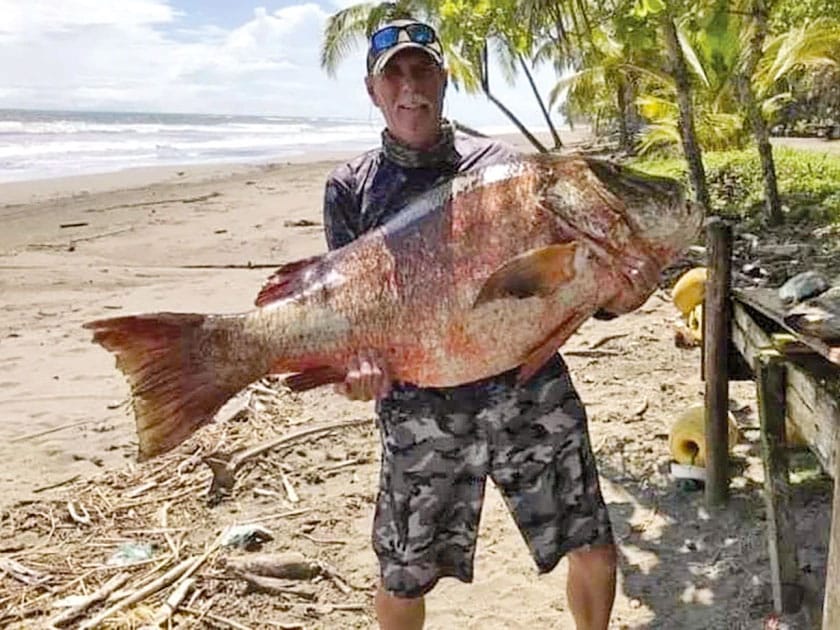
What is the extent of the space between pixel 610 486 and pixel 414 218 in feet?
8.74

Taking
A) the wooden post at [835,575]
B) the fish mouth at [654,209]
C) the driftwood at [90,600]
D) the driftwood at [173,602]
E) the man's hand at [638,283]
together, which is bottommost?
the driftwood at [173,602]

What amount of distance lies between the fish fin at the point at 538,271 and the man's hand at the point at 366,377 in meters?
0.37

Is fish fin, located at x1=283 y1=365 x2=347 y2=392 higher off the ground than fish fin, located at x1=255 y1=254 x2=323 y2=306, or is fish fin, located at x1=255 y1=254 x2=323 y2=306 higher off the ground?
fish fin, located at x1=255 y1=254 x2=323 y2=306

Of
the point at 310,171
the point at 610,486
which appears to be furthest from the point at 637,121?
the point at 610,486

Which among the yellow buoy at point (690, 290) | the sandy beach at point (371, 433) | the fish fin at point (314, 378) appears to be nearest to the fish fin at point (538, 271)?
the fish fin at point (314, 378)

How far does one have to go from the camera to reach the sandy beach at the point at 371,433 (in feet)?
11.7

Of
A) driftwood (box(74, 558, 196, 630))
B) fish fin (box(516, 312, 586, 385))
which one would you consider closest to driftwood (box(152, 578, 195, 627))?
driftwood (box(74, 558, 196, 630))

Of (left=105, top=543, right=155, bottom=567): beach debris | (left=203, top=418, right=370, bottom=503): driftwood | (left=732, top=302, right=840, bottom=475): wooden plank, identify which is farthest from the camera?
(left=203, top=418, right=370, bottom=503): driftwood

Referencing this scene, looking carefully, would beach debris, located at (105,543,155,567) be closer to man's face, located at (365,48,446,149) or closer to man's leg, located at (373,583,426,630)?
man's leg, located at (373,583,426,630)

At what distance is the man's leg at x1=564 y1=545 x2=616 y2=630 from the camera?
2.60 metres

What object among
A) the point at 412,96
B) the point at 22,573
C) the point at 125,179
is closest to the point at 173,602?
the point at 22,573

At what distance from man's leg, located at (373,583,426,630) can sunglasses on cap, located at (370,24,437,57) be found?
1499mm

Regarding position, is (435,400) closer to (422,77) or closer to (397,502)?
(397,502)

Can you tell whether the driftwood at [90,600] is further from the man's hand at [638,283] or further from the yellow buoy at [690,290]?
the yellow buoy at [690,290]
